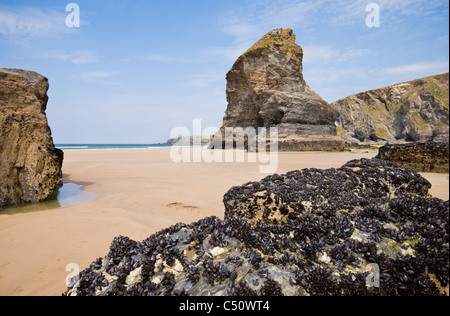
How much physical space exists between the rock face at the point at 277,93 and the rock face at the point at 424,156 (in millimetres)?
15088

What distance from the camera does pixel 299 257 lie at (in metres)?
2.00

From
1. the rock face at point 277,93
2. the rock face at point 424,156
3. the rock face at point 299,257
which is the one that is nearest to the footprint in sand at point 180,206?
the rock face at point 299,257

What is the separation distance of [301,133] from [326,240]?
2401 centimetres

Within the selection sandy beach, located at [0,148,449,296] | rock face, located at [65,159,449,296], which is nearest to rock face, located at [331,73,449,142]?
sandy beach, located at [0,148,449,296]

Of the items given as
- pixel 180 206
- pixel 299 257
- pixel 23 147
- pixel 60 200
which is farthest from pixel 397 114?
pixel 23 147

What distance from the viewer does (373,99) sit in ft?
245

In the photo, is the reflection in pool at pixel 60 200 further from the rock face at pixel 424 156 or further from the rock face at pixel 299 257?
the rock face at pixel 424 156

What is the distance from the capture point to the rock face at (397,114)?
39931 millimetres

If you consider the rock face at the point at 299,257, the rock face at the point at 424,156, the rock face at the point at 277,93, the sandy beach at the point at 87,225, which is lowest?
the sandy beach at the point at 87,225

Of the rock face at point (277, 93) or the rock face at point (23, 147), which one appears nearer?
the rock face at point (23, 147)

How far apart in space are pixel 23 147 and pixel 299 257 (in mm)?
6847

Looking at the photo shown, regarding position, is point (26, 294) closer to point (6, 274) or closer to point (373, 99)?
point (6, 274)
